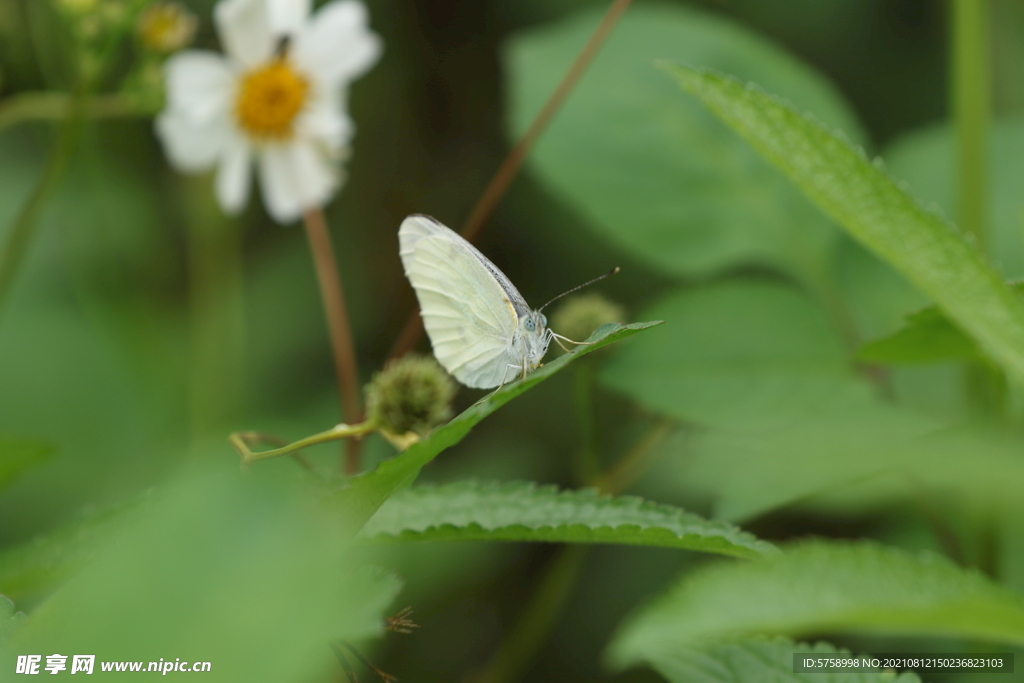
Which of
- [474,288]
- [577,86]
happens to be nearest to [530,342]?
[474,288]

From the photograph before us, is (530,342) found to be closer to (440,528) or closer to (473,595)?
(473,595)

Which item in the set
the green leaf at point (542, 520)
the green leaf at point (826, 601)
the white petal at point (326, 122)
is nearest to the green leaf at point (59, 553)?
the green leaf at point (542, 520)

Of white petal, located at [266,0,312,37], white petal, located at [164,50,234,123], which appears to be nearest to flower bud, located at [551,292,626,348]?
white petal, located at [266,0,312,37]

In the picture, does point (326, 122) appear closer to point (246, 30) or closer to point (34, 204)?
point (246, 30)

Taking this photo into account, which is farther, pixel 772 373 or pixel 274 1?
pixel 274 1

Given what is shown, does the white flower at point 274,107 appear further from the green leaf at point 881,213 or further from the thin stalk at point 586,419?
the green leaf at point 881,213

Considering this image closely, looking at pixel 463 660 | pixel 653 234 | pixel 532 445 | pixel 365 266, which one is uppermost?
pixel 653 234

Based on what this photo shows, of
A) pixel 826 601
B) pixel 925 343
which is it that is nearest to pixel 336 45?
pixel 925 343
